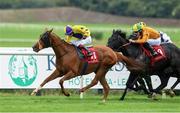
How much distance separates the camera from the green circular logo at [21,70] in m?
19.1

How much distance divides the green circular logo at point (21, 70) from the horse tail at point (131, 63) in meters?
2.52

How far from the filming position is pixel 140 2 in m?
82.0

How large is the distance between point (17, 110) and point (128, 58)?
4.77 m

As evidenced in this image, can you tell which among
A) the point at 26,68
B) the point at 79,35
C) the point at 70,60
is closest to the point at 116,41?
the point at 79,35

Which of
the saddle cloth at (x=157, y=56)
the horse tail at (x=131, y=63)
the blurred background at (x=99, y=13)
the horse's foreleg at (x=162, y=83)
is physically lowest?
the horse's foreleg at (x=162, y=83)

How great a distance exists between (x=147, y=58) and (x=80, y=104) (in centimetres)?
311

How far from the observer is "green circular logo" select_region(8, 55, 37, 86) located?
752 inches

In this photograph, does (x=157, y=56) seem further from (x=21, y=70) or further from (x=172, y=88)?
(x=21, y=70)

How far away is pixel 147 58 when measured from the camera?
60.4ft

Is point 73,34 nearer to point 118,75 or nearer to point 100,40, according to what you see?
point 118,75

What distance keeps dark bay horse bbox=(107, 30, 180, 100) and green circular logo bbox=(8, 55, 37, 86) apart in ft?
7.42

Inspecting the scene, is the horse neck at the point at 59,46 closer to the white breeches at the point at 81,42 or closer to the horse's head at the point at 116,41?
the white breeches at the point at 81,42

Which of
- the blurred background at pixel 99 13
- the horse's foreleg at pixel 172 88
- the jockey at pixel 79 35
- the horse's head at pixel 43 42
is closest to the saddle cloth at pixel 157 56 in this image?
the horse's foreleg at pixel 172 88

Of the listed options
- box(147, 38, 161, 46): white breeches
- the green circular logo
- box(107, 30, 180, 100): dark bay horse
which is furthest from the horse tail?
the green circular logo
